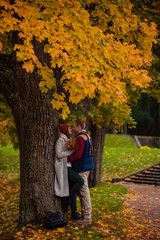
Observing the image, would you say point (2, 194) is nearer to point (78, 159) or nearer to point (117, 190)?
point (117, 190)

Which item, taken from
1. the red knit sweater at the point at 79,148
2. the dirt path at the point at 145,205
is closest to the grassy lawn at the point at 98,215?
the dirt path at the point at 145,205

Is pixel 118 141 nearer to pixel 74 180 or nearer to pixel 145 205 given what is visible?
pixel 145 205

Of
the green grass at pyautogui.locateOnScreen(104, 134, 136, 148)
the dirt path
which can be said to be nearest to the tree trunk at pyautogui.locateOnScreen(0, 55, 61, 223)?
the dirt path

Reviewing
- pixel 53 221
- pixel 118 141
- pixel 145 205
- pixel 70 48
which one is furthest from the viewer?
pixel 118 141

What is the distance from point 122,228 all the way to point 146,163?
12.8 metres

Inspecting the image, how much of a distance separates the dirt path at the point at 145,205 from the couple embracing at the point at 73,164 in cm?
191

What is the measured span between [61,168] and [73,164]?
0.27 m

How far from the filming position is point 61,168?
5375mm

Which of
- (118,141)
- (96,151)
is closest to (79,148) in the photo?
(96,151)

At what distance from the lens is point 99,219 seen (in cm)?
634

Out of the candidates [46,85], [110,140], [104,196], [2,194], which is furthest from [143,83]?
[110,140]

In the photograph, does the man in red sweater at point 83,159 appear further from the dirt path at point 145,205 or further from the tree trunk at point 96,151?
the tree trunk at point 96,151

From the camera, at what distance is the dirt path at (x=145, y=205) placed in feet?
22.2

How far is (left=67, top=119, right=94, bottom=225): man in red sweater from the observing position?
5293mm
